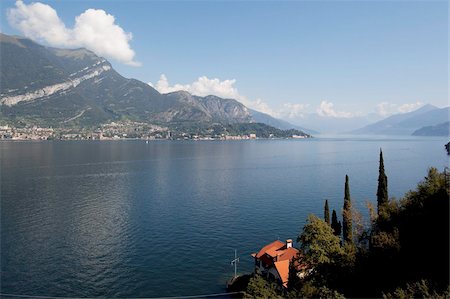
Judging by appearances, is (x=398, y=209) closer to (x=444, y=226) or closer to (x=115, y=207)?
(x=444, y=226)

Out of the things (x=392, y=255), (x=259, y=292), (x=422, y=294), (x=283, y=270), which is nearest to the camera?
(x=422, y=294)

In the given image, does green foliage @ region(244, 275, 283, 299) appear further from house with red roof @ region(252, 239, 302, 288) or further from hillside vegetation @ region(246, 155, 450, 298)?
house with red roof @ region(252, 239, 302, 288)

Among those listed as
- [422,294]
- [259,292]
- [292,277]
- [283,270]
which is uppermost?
[422,294]

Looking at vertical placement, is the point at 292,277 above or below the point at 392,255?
below

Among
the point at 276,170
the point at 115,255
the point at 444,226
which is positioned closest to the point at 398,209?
the point at 444,226

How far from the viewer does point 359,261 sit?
128 ft

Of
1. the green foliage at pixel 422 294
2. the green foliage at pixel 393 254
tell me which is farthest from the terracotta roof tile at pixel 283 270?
the green foliage at pixel 422 294

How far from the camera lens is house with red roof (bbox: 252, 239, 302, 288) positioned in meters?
48.3

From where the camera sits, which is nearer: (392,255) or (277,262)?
(392,255)

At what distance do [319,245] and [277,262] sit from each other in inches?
378

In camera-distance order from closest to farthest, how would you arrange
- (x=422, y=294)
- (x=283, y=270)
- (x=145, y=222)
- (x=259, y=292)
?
1. (x=422, y=294)
2. (x=259, y=292)
3. (x=283, y=270)
4. (x=145, y=222)

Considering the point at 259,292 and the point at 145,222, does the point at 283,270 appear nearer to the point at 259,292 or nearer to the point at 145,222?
the point at 259,292

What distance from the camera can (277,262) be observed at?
4959cm

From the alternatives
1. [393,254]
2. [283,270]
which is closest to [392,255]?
[393,254]
